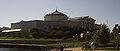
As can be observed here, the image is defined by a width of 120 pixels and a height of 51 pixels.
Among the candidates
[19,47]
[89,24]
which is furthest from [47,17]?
[19,47]

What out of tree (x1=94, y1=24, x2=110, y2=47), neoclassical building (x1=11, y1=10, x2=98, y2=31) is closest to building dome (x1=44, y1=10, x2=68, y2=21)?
neoclassical building (x1=11, y1=10, x2=98, y2=31)

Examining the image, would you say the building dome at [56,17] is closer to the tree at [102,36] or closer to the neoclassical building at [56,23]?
the neoclassical building at [56,23]

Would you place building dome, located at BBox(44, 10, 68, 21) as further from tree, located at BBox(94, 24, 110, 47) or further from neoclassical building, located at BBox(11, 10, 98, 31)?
tree, located at BBox(94, 24, 110, 47)

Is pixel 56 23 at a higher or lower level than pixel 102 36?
higher

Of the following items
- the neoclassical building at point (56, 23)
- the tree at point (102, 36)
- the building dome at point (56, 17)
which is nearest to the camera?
the tree at point (102, 36)

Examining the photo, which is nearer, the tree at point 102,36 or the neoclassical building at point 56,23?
the tree at point 102,36

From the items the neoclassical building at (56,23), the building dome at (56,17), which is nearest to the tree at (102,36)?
the neoclassical building at (56,23)

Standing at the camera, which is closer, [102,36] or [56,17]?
[102,36]

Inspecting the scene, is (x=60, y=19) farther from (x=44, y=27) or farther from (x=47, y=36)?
(x=47, y=36)

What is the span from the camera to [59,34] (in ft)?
240

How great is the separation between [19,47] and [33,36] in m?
23.9

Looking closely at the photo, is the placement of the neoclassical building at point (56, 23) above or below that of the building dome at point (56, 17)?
below

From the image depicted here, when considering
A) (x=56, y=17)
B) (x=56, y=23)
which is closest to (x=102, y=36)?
(x=56, y=23)

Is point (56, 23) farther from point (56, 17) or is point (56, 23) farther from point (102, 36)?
Answer: point (102, 36)
